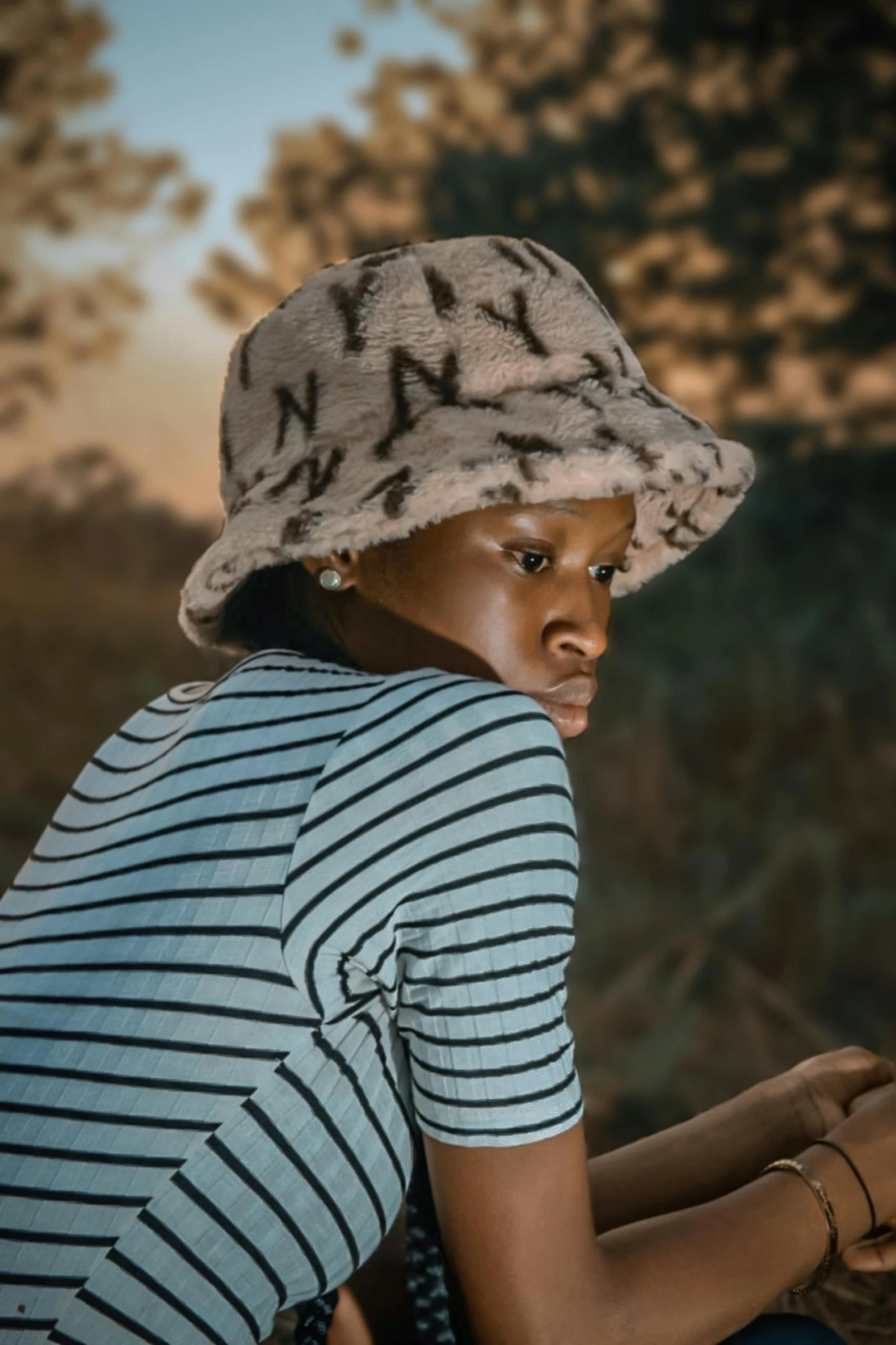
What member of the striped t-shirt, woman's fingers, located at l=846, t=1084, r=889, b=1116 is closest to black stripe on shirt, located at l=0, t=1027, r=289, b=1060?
the striped t-shirt

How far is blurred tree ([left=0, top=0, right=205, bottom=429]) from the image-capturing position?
2.54 m

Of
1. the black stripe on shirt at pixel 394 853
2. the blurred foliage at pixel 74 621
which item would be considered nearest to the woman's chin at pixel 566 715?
the black stripe on shirt at pixel 394 853

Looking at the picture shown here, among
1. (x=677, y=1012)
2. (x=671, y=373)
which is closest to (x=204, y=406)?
(x=671, y=373)

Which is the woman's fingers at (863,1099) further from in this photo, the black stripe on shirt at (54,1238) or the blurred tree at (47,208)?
the blurred tree at (47,208)

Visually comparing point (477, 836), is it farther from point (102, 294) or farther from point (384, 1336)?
point (102, 294)

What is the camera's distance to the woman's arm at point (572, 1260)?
0.64m

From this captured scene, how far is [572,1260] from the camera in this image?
648 mm

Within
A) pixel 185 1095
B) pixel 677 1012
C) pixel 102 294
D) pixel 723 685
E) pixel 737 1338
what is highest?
pixel 102 294

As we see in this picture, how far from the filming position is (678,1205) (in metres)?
1.02

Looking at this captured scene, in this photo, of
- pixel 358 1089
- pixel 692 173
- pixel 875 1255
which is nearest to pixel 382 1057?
→ pixel 358 1089

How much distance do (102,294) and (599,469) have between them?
6.94 feet

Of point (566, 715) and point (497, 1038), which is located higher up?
point (566, 715)

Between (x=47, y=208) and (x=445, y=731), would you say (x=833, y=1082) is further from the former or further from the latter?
(x=47, y=208)

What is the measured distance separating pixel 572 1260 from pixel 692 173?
9.07ft
